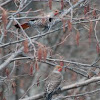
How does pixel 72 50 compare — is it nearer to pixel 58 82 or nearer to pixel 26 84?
pixel 26 84

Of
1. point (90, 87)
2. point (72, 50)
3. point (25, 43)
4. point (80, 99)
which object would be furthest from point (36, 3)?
point (25, 43)

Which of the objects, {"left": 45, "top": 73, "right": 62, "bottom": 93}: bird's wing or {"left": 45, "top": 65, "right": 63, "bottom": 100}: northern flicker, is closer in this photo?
{"left": 45, "top": 65, "right": 63, "bottom": 100}: northern flicker

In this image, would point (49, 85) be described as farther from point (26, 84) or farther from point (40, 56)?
point (26, 84)

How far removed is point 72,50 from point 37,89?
146cm

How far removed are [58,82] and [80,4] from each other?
5.93ft

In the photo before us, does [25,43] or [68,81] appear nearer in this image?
[25,43]

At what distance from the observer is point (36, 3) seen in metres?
11.9

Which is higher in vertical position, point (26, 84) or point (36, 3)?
point (36, 3)

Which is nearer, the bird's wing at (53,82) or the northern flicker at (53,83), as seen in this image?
the northern flicker at (53,83)

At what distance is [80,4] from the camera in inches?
331

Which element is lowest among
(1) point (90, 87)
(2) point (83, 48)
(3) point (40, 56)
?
(1) point (90, 87)

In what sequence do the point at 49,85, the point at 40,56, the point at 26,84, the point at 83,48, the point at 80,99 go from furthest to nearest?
the point at 83,48, the point at 26,84, the point at 80,99, the point at 49,85, the point at 40,56

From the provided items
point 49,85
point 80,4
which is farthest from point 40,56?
Answer: point 80,4

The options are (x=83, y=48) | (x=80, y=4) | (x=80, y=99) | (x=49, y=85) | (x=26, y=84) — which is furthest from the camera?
(x=83, y=48)
